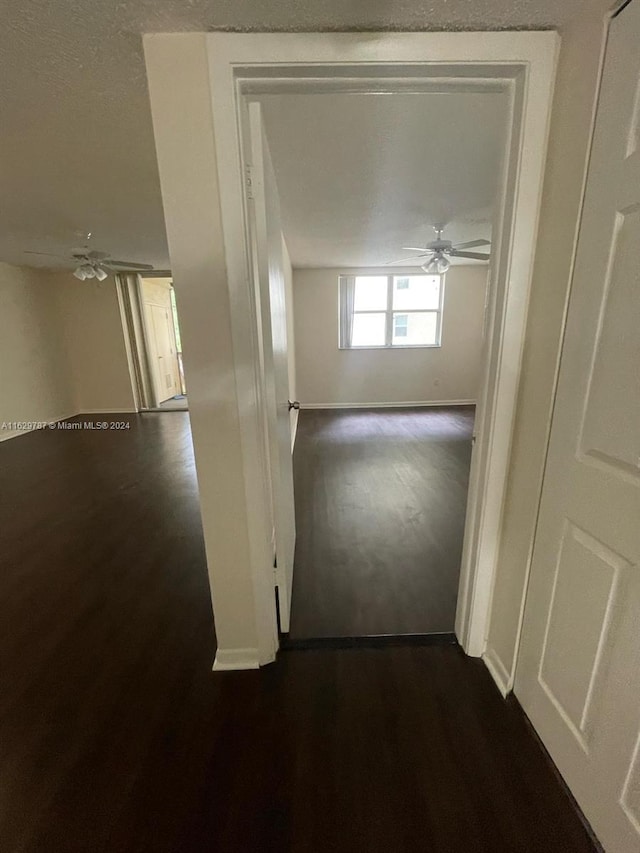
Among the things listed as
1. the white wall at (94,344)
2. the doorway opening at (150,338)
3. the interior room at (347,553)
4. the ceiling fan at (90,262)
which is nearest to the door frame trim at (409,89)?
the interior room at (347,553)

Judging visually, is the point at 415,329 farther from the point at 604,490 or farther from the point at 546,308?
the point at 604,490

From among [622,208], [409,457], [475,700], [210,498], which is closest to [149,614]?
[210,498]

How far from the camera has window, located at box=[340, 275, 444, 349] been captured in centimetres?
609

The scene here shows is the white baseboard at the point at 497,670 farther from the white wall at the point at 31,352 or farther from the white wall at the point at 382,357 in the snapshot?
the white wall at the point at 31,352

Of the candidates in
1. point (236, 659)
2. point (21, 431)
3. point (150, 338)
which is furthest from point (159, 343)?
point (236, 659)

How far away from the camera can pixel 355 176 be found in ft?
7.73

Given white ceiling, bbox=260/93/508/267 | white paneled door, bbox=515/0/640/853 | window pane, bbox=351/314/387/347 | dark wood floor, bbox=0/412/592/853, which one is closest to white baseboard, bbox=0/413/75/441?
dark wood floor, bbox=0/412/592/853

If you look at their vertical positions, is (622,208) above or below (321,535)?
above

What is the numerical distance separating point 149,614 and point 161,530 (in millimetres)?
821

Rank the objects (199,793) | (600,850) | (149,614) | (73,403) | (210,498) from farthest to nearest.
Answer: (73,403) < (149,614) < (210,498) < (199,793) < (600,850)

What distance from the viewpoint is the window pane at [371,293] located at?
20.0 ft

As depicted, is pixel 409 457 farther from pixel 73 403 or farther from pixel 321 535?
pixel 73 403

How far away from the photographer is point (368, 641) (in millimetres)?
1595

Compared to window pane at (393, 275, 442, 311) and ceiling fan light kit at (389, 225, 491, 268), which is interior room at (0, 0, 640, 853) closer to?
ceiling fan light kit at (389, 225, 491, 268)
